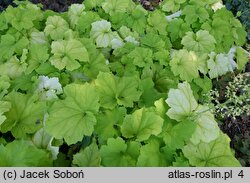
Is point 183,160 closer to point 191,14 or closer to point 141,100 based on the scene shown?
point 141,100

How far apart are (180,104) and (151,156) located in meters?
0.35

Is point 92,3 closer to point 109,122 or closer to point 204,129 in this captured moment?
point 109,122

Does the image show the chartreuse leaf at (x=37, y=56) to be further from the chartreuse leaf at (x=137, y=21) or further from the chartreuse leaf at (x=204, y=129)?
the chartreuse leaf at (x=204, y=129)

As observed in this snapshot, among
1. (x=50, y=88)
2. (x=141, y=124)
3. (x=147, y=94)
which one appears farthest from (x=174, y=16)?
(x=141, y=124)

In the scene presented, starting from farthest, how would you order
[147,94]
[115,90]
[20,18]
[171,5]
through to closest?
[171,5] → [20,18] → [147,94] → [115,90]

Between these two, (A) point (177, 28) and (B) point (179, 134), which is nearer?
(B) point (179, 134)

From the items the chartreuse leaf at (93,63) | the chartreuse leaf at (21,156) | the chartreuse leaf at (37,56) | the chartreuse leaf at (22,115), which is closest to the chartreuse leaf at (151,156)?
the chartreuse leaf at (21,156)

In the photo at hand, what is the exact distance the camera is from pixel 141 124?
1.98 meters

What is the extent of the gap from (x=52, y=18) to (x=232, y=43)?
1.46 m

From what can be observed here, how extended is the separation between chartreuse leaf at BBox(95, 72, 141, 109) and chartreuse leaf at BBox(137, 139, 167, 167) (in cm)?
31

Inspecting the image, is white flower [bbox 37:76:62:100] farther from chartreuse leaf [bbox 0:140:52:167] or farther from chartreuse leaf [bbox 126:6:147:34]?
chartreuse leaf [bbox 126:6:147:34]

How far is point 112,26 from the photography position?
116 inches

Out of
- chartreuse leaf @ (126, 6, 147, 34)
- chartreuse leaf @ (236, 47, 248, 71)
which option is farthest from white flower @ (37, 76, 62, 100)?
chartreuse leaf @ (236, 47, 248, 71)

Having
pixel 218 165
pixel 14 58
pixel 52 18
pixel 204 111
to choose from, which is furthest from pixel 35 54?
pixel 218 165
